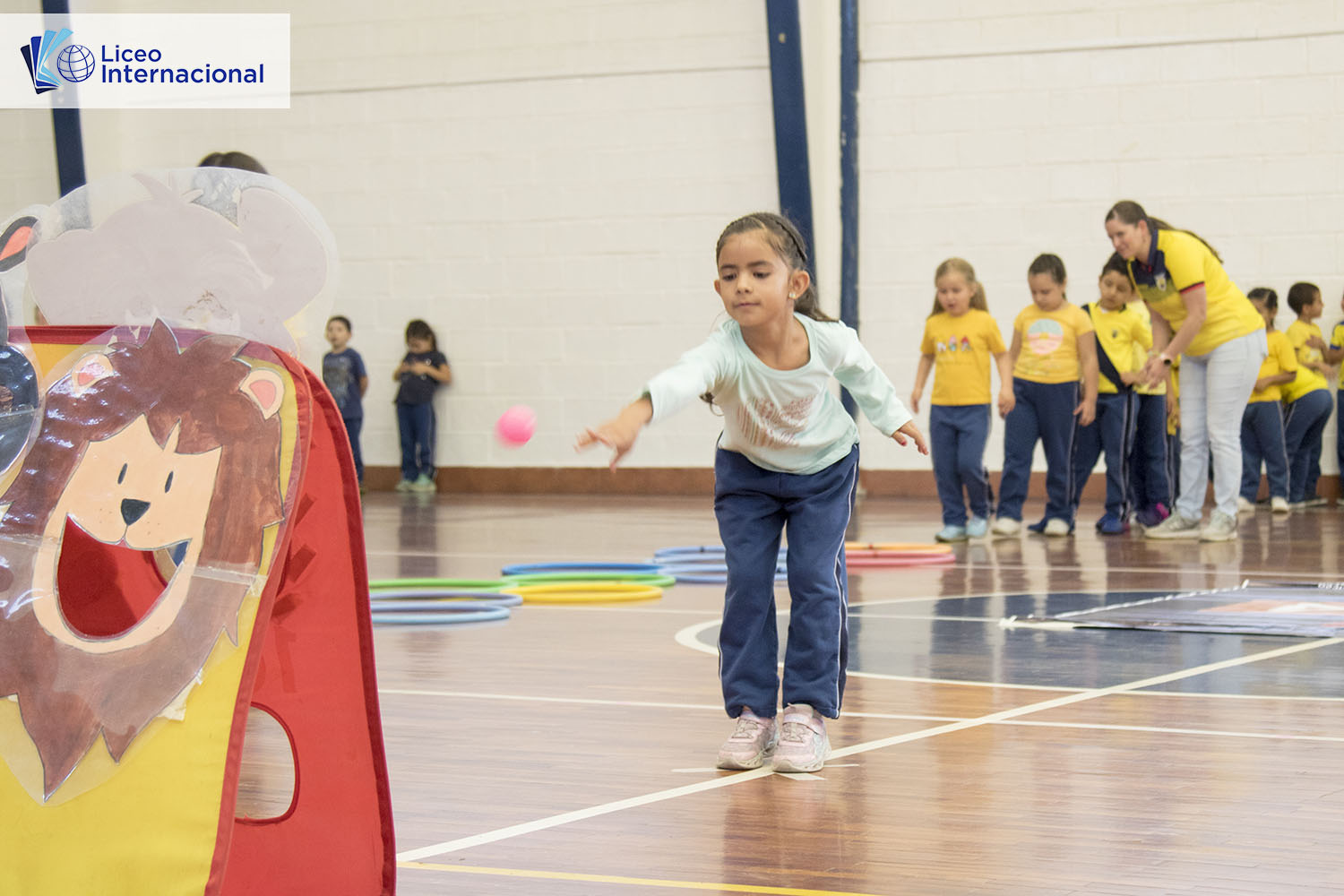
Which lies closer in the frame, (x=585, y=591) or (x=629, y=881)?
(x=629, y=881)

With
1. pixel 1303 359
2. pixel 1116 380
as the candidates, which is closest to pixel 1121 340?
pixel 1116 380

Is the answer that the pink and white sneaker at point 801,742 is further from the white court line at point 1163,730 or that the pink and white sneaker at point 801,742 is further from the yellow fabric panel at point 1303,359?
the yellow fabric panel at point 1303,359

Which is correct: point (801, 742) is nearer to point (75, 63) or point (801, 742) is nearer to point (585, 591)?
point (585, 591)

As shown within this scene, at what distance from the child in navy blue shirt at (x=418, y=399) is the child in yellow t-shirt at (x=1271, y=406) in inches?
224

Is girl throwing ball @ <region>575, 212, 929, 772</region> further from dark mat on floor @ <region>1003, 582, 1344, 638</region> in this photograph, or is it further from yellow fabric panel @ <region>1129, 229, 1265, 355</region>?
yellow fabric panel @ <region>1129, 229, 1265, 355</region>

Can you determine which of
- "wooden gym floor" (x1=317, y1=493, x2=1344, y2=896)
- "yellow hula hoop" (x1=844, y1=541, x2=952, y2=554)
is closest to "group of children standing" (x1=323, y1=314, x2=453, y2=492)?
"yellow hula hoop" (x1=844, y1=541, x2=952, y2=554)

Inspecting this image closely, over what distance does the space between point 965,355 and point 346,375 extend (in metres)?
5.37

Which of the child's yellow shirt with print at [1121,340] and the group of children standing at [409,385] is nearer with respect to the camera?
the child's yellow shirt with print at [1121,340]

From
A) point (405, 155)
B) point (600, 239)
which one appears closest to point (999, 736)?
point (600, 239)

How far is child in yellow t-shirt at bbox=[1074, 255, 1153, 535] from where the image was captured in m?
8.29

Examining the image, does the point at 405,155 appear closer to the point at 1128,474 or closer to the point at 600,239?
the point at 600,239

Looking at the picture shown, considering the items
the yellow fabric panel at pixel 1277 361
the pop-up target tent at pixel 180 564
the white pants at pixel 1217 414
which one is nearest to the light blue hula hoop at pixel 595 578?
the white pants at pixel 1217 414

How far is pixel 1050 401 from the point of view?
816cm

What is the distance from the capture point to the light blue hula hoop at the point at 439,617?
5129 millimetres
